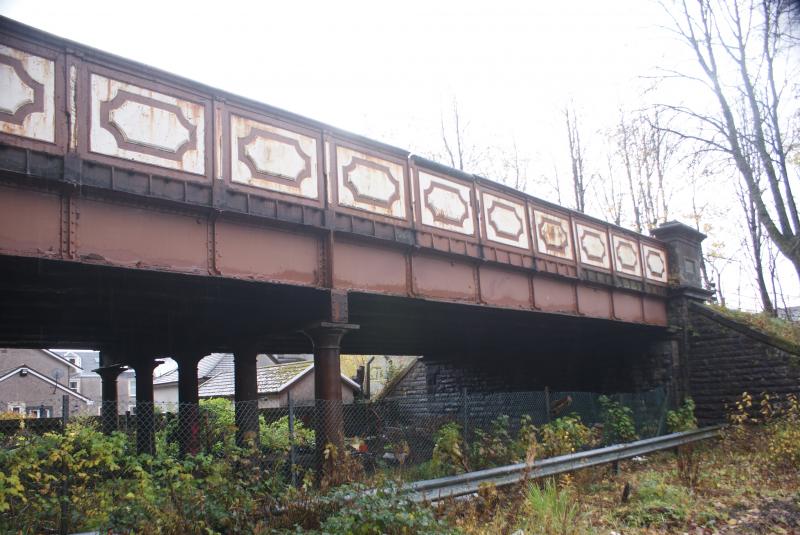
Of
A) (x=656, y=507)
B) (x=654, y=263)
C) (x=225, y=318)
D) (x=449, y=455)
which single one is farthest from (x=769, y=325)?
(x=225, y=318)

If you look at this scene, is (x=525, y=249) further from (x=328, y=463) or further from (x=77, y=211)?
(x=77, y=211)

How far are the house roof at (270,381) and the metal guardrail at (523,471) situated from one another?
17.5m

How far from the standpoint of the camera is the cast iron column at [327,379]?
28.3 ft

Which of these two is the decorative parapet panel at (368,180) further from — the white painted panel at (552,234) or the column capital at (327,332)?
the white painted panel at (552,234)

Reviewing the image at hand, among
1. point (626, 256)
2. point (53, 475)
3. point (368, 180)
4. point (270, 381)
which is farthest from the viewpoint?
point (270, 381)

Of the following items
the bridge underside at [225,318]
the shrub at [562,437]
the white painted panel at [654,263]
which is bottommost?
the shrub at [562,437]

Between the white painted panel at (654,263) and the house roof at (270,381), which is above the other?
the white painted panel at (654,263)

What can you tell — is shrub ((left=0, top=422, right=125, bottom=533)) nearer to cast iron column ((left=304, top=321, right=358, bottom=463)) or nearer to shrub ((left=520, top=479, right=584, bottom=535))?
cast iron column ((left=304, top=321, right=358, bottom=463))

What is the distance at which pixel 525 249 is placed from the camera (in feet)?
42.6

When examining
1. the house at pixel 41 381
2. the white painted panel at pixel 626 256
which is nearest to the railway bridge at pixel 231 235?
the white painted panel at pixel 626 256

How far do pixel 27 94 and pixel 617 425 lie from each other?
44.1 ft

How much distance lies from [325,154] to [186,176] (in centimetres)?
232

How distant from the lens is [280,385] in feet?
90.2

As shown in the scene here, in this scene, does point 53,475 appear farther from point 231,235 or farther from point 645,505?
point 645,505
